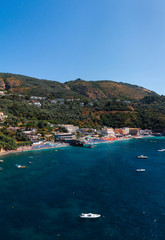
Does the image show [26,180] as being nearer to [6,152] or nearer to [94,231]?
[94,231]

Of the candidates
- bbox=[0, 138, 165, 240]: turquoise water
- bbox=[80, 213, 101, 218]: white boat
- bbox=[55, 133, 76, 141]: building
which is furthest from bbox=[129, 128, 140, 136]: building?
bbox=[80, 213, 101, 218]: white boat

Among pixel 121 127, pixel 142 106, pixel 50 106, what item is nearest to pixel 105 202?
pixel 121 127

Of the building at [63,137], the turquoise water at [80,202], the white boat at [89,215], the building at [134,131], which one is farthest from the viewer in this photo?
the building at [134,131]

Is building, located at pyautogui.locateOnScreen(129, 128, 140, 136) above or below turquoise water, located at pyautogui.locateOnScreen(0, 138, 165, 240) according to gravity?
above

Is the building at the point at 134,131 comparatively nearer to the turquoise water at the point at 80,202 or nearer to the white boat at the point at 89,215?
the turquoise water at the point at 80,202

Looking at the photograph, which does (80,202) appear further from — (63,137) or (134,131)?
(134,131)

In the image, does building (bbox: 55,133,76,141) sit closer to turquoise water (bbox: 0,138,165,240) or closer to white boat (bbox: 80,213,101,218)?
turquoise water (bbox: 0,138,165,240)

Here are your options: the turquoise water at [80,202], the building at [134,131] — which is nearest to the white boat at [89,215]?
the turquoise water at [80,202]

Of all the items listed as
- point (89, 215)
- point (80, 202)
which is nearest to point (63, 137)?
point (80, 202)
